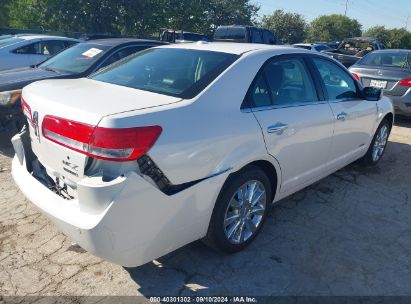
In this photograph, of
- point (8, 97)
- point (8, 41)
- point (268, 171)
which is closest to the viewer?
point (268, 171)

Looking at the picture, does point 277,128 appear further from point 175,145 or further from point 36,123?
point 36,123

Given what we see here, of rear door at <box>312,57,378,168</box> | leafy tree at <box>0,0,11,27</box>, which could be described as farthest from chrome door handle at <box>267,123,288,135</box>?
leafy tree at <box>0,0,11,27</box>

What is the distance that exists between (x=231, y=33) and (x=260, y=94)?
41.9ft

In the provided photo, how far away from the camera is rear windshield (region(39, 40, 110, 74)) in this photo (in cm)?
555

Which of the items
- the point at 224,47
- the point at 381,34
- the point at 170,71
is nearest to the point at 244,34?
the point at 224,47

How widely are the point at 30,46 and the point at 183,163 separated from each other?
8360 millimetres

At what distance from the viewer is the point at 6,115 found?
15.8 feet

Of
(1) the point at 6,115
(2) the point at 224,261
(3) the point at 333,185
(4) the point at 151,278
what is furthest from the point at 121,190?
Result: (1) the point at 6,115

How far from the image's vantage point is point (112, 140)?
6.89 feet

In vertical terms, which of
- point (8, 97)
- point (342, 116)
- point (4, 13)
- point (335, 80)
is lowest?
point (8, 97)

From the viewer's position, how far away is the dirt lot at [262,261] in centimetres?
268

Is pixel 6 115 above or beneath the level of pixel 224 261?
above

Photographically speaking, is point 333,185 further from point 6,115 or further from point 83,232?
point 6,115

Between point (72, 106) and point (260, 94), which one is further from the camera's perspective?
point (260, 94)
